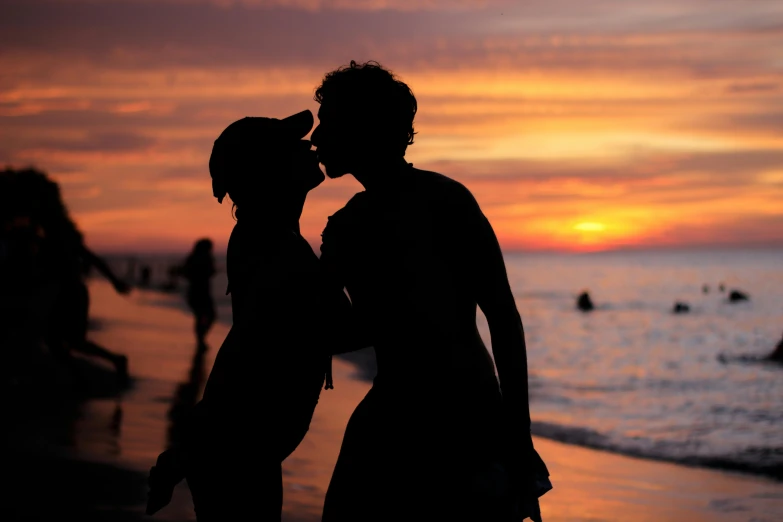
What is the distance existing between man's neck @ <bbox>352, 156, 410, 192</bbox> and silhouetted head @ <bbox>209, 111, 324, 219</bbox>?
1.08ft

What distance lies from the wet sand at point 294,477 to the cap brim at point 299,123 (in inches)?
160

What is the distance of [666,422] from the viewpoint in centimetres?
1377

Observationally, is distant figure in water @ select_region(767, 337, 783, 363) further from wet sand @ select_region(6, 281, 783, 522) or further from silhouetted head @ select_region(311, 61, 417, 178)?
silhouetted head @ select_region(311, 61, 417, 178)

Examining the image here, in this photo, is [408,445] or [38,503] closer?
[408,445]

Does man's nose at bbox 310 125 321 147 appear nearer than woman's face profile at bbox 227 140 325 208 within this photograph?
Yes

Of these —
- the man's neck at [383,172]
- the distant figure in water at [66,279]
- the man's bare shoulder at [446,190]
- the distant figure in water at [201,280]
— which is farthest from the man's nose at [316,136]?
the distant figure in water at [201,280]

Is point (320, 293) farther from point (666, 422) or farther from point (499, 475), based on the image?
point (666, 422)

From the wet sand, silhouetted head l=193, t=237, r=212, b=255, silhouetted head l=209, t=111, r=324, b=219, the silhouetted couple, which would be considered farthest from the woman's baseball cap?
silhouetted head l=193, t=237, r=212, b=255

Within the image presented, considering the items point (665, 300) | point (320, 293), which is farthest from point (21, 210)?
point (320, 293)

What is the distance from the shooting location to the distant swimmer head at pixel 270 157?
3.11 m

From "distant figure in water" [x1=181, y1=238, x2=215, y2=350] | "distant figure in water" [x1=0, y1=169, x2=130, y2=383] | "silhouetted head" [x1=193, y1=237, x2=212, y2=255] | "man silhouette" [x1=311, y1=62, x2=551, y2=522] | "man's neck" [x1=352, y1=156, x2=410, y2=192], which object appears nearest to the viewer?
"man silhouette" [x1=311, y1=62, x2=551, y2=522]

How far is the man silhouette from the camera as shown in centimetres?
268

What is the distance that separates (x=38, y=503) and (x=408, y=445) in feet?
15.4

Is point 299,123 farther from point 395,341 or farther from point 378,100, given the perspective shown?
point 395,341
